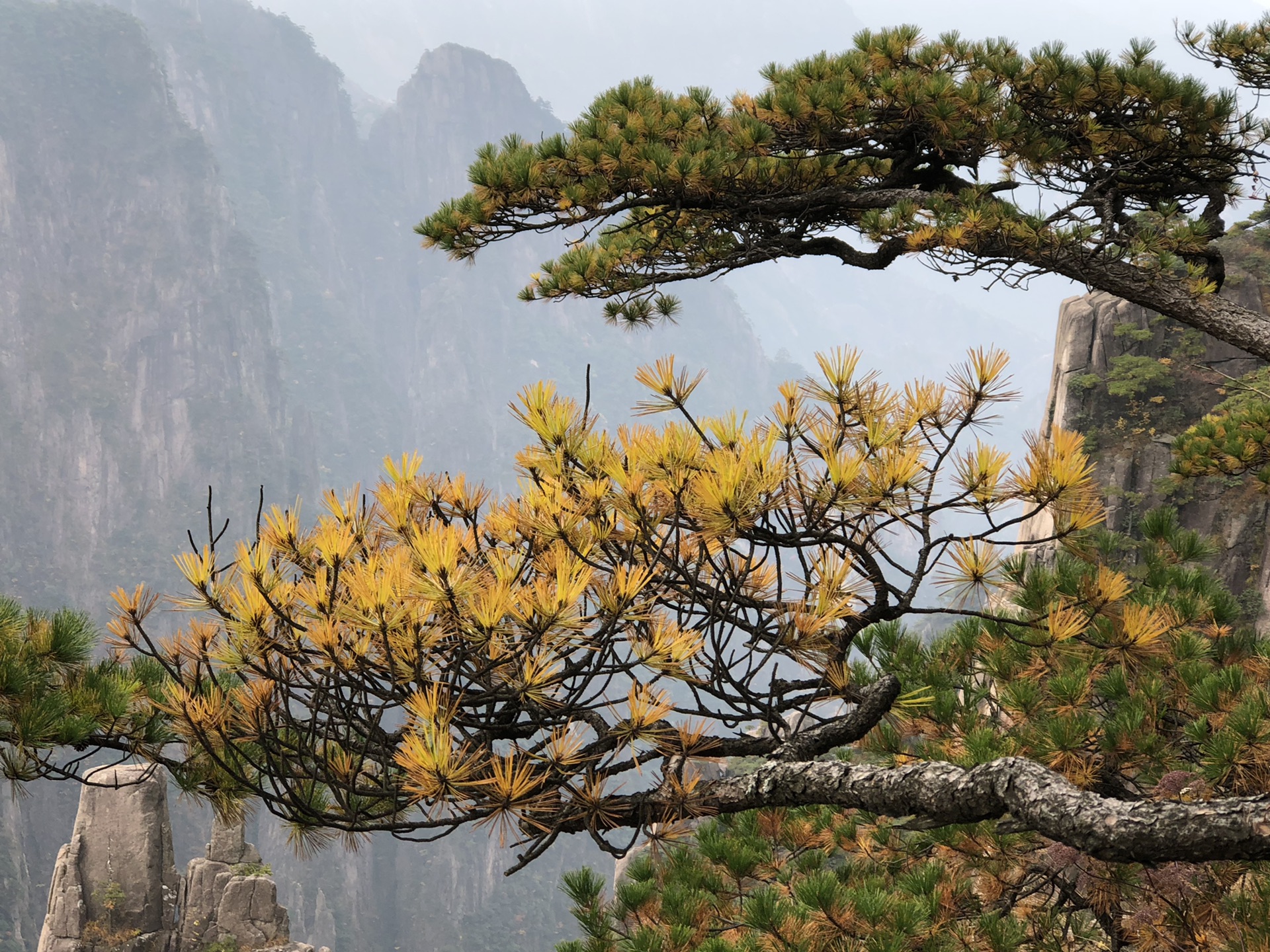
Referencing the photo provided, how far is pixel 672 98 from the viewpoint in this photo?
3424mm

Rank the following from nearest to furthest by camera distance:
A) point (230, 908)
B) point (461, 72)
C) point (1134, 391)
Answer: point (230, 908)
point (1134, 391)
point (461, 72)

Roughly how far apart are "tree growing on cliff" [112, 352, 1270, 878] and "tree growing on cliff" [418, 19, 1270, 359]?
1582 mm

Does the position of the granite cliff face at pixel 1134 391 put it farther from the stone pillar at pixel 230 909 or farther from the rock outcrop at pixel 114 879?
the rock outcrop at pixel 114 879

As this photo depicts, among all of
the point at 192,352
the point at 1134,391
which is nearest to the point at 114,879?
the point at 1134,391

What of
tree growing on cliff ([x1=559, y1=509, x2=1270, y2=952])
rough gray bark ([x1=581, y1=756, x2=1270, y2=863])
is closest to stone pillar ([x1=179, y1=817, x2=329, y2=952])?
tree growing on cliff ([x1=559, y1=509, x2=1270, y2=952])

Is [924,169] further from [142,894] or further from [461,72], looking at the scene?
[461,72]

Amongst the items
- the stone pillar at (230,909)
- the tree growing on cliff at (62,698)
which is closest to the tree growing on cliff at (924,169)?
the tree growing on cliff at (62,698)

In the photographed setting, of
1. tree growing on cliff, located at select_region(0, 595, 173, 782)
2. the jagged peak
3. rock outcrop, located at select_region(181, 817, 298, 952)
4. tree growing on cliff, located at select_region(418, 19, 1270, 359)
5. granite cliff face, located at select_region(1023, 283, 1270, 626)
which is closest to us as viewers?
tree growing on cliff, located at select_region(0, 595, 173, 782)

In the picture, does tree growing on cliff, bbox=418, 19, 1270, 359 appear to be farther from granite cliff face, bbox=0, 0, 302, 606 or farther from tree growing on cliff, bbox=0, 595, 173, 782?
granite cliff face, bbox=0, 0, 302, 606

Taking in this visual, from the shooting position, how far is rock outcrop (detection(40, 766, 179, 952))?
9234 mm

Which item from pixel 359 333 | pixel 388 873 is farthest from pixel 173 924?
pixel 359 333

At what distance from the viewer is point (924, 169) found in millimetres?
3586

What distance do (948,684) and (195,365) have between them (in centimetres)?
4265

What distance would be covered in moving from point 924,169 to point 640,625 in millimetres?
2869
